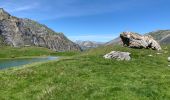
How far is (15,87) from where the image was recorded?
30.6 metres

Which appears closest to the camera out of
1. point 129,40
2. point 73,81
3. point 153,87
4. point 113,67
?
point 153,87

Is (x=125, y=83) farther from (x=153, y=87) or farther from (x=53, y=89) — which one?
(x=53, y=89)

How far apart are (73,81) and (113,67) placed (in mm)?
10288

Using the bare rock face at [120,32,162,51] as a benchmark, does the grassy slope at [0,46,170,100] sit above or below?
below

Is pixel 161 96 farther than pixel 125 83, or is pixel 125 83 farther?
pixel 125 83

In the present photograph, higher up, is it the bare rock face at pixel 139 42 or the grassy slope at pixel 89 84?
the bare rock face at pixel 139 42

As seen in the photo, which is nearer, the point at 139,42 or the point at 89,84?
the point at 89,84

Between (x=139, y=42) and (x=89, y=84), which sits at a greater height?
(x=139, y=42)

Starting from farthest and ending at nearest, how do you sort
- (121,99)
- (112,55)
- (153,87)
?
1. (112,55)
2. (153,87)
3. (121,99)

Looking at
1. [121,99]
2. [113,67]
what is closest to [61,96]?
[121,99]

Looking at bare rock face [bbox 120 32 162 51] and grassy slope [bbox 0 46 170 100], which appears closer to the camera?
grassy slope [bbox 0 46 170 100]

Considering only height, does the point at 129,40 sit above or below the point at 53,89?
above

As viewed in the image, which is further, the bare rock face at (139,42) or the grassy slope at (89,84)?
the bare rock face at (139,42)

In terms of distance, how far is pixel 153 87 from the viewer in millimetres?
27719
